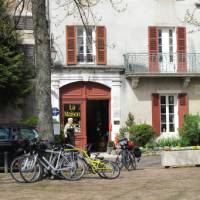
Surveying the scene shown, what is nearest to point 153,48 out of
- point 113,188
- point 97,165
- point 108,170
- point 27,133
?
point 27,133

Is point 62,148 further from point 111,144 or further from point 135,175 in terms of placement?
point 111,144

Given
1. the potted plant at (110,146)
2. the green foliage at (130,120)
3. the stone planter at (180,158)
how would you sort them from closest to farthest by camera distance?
the stone planter at (180,158) < the potted plant at (110,146) < the green foliage at (130,120)

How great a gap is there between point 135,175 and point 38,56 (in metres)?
4.25

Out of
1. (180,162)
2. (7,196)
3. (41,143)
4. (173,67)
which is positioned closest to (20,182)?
(41,143)

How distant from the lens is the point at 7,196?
455 inches

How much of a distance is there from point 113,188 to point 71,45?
15604 millimetres

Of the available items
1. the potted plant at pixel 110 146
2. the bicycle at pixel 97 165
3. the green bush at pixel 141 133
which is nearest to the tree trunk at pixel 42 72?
the bicycle at pixel 97 165

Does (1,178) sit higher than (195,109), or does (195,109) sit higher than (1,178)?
(195,109)

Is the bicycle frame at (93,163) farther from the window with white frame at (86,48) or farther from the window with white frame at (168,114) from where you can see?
the window with white frame at (168,114)

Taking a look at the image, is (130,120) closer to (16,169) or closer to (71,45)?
(71,45)

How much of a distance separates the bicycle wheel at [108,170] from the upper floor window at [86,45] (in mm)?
13026

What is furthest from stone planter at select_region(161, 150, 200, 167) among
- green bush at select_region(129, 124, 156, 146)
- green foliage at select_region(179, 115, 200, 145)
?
green foliage at select_region(179, 115, 200, 145)

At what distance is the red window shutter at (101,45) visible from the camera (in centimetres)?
2773

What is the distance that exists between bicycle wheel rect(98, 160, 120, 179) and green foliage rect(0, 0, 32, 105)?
410 inches
